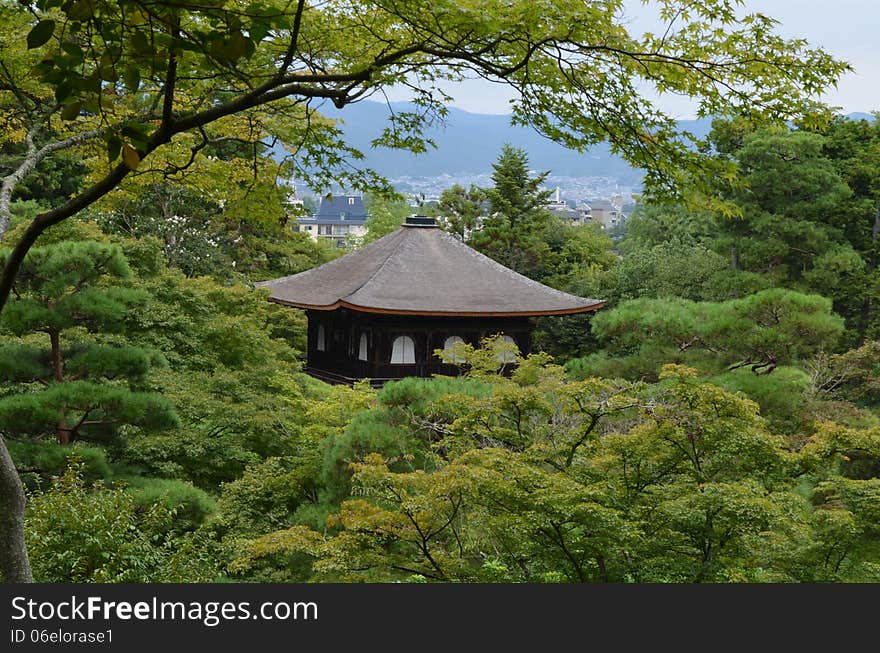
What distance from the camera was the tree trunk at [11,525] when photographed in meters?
3.56

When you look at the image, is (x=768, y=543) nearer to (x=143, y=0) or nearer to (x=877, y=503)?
(x=877, y=503)

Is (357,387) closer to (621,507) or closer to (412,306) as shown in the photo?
(621,507)

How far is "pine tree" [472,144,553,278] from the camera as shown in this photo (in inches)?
1031

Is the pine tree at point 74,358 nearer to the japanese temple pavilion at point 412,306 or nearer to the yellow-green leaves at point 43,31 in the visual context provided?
the yellow-green leaves at point 43,31

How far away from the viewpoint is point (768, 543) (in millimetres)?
4926

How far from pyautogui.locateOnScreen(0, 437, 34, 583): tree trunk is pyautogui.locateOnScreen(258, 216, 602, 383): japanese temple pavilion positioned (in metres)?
14.8

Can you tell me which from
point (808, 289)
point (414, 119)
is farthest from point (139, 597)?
point (808, 289)

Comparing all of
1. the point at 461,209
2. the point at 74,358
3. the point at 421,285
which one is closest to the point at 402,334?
the point at 421,285

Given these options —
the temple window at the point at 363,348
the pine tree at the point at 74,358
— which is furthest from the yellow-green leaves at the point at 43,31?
the temple window at the point at 363,348

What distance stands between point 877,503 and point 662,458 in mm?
1324

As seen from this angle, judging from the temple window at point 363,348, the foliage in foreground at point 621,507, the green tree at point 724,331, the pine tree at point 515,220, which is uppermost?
the pine tree at point 515,220

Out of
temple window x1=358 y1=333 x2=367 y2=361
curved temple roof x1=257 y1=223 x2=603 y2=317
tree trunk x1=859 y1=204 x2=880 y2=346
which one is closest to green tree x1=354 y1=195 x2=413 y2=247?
curved temple roof x1=257 y1=223 x2=603 y2=317

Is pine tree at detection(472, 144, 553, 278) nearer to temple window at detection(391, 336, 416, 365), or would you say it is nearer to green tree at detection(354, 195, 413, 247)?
temple window at detection(391, 336, 416, 365)

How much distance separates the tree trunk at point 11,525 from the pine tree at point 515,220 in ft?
75.4
